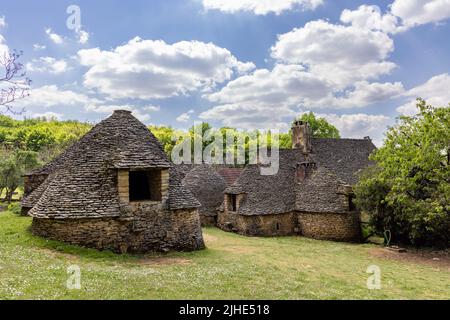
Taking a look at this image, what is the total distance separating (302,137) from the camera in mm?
32500

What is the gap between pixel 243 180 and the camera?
28578 millimetres

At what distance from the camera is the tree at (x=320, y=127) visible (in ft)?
203

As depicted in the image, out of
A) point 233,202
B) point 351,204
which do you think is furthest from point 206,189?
point 351,204

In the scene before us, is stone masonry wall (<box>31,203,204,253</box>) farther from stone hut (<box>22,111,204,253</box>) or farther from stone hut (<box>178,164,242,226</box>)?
stone hut (<box>178,164,242,226</box>)

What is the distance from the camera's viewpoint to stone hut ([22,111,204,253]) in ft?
48.4

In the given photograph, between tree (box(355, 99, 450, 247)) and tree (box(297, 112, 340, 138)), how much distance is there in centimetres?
3884

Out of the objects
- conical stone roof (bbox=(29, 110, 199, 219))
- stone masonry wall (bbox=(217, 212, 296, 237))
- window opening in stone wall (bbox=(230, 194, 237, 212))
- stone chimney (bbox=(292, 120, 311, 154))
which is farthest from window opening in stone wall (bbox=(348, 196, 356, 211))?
conical stone roof (bbox=(29, 110, 199, 219))

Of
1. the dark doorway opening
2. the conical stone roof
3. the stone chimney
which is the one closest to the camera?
the conical stone roof

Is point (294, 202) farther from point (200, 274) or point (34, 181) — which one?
point (34, 181)

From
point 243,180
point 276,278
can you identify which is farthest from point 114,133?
point 243,180

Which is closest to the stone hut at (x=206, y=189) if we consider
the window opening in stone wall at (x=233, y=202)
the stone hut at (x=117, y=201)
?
the window opening in stone wall at (x=233, y=202)

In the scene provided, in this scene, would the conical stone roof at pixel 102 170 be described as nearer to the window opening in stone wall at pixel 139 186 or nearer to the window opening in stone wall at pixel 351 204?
the window opening in stone wall at pixel 139 186

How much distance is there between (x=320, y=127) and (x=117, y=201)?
5222cm

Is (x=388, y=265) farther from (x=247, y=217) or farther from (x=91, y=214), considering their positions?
(x=91, y=214)
